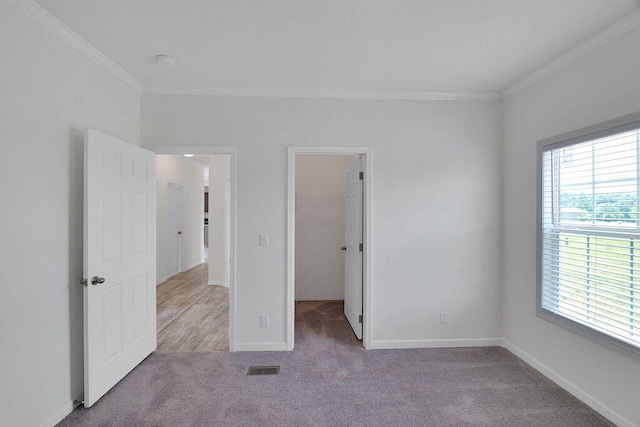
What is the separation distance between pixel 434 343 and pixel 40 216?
345 centimetres

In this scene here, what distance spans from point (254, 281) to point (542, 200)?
8.92 ft

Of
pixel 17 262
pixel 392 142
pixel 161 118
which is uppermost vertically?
pixel 161 118

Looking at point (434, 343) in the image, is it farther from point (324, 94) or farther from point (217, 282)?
point (217, 282)

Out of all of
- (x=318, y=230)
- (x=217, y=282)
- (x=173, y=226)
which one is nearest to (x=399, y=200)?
(x=318, y=230)

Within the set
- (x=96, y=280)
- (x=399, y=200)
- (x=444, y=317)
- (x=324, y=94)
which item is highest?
(x=324, y=94)

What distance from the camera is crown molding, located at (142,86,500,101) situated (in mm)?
2971

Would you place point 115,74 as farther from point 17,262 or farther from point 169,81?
point 17,262

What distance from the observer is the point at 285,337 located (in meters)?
3.04

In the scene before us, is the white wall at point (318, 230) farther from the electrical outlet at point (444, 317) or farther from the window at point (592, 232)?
the window at point (592, 232)

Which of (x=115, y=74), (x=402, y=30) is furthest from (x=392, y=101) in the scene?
(x=115, y=74)

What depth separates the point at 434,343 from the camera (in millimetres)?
3121

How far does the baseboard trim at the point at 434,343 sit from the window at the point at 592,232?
0.73 metres

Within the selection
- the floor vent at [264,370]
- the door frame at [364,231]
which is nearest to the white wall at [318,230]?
the door frame at [364,231]

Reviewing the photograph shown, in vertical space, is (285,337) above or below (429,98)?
below
